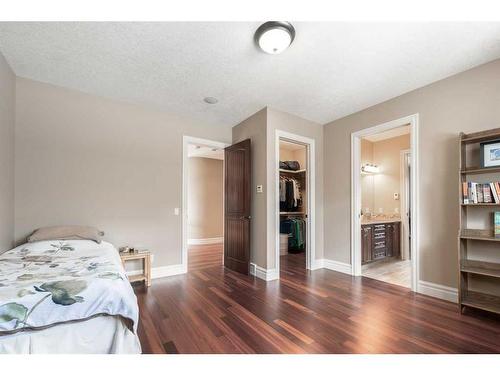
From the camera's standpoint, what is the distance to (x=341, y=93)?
9.89 ft

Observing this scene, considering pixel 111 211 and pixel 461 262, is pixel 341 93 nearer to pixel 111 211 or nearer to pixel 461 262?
pixel 461 262

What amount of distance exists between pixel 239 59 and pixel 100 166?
2.32 meters

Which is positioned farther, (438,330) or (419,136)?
(419,136)

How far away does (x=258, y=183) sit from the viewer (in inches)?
142

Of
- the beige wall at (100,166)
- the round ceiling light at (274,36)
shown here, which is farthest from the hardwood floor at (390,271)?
the round ceiling light at (274,36)

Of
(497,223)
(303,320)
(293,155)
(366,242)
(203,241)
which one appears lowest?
(203,241)

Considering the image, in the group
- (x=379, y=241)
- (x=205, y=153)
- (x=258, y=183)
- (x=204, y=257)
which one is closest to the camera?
(x=258, y=183)

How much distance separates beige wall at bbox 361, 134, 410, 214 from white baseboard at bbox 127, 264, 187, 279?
4002mm

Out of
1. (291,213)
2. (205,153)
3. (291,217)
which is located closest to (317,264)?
(291,213)

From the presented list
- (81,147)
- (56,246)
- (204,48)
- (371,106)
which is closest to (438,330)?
(371,106)

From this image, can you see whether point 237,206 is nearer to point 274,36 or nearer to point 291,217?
point 291,217

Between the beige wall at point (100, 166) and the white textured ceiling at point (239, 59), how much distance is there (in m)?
0.27

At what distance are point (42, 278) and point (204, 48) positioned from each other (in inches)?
87.9

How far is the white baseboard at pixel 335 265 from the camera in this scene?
364 cm
